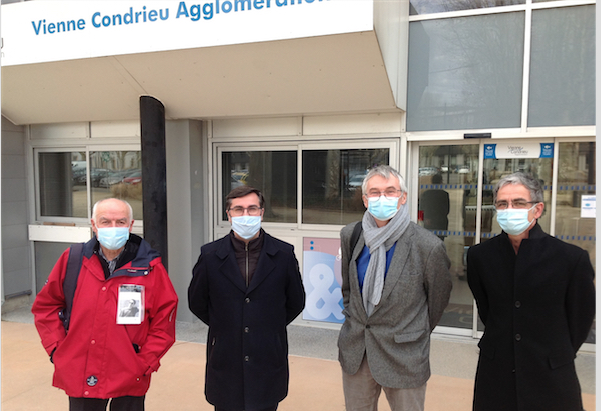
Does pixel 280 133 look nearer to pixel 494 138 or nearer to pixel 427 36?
pixel 427 36

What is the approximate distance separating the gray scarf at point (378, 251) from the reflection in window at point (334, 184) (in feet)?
8.68

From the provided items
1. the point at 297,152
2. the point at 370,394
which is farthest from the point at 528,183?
the point at 297,152

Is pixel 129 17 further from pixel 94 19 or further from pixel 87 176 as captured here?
pixel 87 176

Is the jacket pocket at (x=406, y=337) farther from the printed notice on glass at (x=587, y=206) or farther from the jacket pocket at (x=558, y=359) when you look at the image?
the printed notice on glass at (x=587, y=206)

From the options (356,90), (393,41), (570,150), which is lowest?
(570,150)

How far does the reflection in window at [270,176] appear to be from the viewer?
529 centimetres

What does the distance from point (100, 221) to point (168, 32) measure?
225 cm

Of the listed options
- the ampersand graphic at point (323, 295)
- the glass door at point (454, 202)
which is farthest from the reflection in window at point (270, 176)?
the glass door at point (454, 202)

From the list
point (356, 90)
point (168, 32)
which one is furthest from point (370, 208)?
Answer: point (168, 32)

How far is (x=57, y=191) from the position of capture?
6285 mm

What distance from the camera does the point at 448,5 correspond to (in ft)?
14.9

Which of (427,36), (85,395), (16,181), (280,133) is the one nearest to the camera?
(85,395)

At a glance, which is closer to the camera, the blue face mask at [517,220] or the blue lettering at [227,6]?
the blue face mask at [517,220]

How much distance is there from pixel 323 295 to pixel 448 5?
10.9ft
